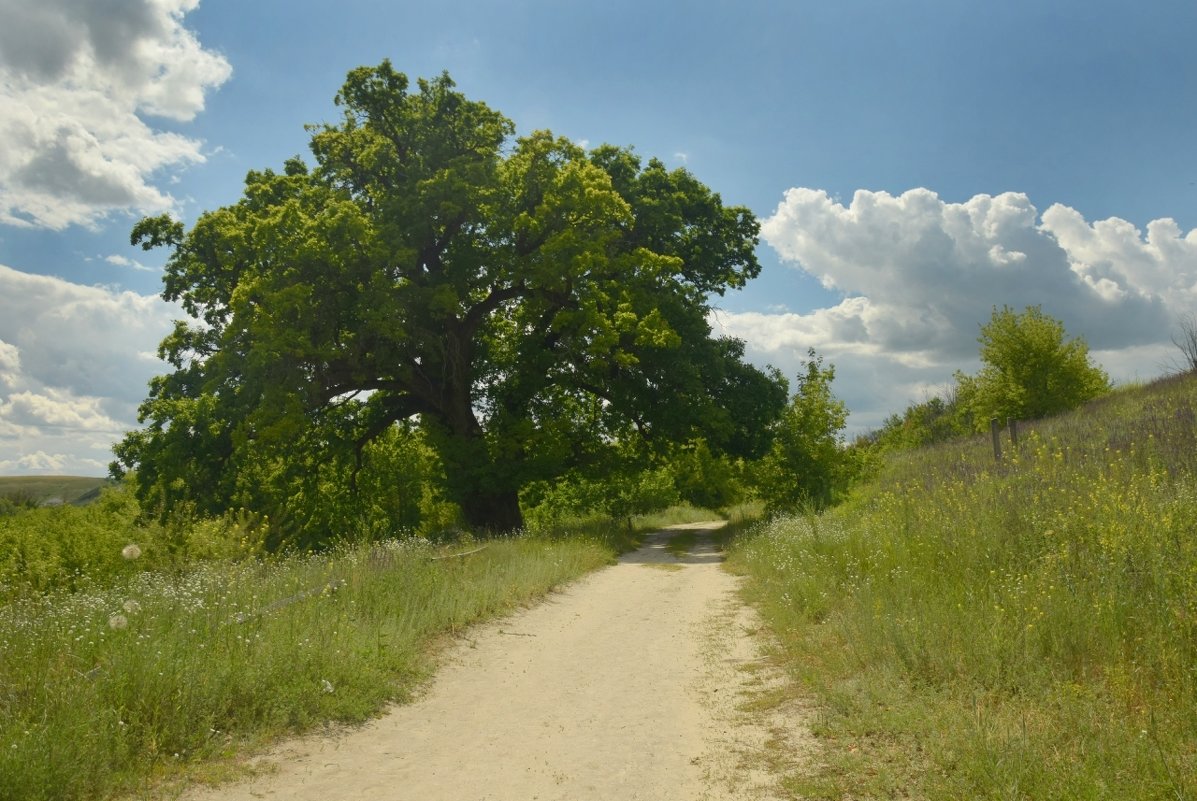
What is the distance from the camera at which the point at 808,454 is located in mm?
26844

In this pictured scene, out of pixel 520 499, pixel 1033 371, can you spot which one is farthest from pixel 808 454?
pixel 1033 371

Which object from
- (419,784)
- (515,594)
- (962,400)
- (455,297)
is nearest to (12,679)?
(419,784)

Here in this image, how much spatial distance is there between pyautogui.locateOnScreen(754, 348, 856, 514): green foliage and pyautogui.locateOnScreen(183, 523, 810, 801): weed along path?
668 inches

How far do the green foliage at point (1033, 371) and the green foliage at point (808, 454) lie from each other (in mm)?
16448

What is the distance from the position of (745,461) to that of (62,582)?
22204 mm

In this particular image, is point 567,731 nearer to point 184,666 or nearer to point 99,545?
point 184,666

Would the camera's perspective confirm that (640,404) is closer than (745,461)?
Yes

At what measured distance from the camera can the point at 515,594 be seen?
11883 mm

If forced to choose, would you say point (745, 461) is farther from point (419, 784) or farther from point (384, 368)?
point (419, 784)

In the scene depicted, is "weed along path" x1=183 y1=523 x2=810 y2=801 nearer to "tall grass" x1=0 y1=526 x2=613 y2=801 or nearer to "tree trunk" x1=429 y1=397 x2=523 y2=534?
"tall grass" x1=0 y1=526 x2=613 y2=801

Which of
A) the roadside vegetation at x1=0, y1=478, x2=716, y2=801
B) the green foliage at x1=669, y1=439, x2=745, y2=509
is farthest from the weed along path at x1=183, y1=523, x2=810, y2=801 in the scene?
the green foliage at x1=669, y1=439, x2=745, y2=509

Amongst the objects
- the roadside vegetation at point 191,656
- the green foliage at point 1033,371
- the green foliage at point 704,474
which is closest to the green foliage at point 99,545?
the roadside vegetation at point 191,656

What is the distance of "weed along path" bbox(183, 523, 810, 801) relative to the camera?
5105 millimetres

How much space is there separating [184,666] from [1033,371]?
135 feet
